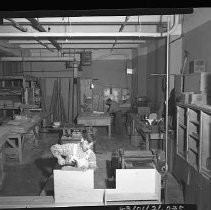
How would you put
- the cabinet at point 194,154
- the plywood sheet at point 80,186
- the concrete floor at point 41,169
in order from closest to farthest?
the plywood sheet at point 80,186, the concrete floor at point 41,169, the cabinet at point 194,154

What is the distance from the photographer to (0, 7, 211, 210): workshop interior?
254cm

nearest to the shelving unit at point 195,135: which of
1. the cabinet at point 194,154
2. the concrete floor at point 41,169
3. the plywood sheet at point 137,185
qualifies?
the cabinet at point 194,154

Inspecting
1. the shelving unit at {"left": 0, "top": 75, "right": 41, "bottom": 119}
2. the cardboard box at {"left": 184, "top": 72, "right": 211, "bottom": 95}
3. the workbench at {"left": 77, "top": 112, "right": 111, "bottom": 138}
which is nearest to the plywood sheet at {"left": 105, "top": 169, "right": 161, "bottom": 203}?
the cardboard box at {"left": 184, "top": 72, "right": 211, "bottom": 95}

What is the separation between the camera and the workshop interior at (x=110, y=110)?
2.54 metres

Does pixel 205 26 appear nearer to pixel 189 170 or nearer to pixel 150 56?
pixel 189 170

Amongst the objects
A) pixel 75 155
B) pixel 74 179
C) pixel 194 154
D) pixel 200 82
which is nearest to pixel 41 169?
pixel 194 154

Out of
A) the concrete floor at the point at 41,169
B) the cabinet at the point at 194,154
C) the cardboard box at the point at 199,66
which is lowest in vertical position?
the concrete floor at the point at 41,169

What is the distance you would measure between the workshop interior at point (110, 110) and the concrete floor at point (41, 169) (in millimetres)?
22

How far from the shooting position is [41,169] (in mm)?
6430

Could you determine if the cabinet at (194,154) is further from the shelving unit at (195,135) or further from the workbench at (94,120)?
the workbench at (94,120)

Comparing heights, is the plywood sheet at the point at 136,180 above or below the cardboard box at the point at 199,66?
below

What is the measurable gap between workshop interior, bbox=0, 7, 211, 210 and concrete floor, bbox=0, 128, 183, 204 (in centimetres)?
2

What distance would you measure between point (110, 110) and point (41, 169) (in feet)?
17.6

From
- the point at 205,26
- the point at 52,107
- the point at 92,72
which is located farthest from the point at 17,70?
the point at 205,26
